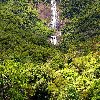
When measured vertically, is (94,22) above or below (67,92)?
above

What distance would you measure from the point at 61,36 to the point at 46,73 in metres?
117

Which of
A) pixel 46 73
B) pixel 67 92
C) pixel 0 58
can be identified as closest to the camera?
Result: pixel 67 92

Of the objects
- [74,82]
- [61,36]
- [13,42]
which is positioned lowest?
[74,82]

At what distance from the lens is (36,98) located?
3036 inches

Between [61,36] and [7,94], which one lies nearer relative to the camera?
[7,94]

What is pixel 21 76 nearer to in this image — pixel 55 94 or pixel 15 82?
pixel 15 82

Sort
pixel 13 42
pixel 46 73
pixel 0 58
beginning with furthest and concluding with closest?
pixel 13 42
pixel 0 58
pixel 46 73

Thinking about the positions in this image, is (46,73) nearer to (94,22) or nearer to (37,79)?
(37,79)

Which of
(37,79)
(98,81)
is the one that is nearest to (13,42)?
(37,79)

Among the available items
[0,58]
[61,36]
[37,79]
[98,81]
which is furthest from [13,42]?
[98,81]

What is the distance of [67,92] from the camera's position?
70.1 m

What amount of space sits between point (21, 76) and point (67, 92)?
11.8 m

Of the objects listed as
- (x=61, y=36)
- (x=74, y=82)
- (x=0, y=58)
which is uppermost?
(x=61, y=36)

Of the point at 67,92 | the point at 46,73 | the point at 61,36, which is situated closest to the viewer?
the point at 67,92
